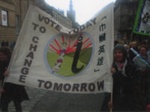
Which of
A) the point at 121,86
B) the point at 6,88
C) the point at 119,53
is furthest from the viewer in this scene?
the point at 121,86

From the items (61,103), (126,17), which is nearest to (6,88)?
(61,103)

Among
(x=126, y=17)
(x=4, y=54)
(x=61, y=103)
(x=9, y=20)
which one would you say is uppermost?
(x=126, y=17)

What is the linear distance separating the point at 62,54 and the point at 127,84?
1.25 meters

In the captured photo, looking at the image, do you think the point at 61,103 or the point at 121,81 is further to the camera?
the point at 61,103

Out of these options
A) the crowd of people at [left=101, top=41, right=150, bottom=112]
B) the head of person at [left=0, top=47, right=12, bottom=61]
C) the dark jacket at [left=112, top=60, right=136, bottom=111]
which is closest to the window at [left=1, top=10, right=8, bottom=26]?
the crowd of people at [left=101, top=41, right=150, bottom=112]

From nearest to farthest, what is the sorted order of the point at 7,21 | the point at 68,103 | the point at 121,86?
the point at 121,86 < the point at 68,103 < the point at 7,21

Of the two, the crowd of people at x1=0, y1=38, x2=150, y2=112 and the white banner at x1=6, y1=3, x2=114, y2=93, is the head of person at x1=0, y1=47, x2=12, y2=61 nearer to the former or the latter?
the crowd of people at x1=0, y1=38, x2=150, y2=112

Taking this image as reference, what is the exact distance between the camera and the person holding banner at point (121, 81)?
→ 18.5 feet

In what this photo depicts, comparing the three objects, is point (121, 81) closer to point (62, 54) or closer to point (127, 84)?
point (127, 84)

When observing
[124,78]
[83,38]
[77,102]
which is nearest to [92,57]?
[83,38]

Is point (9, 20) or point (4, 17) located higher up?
point (4, 17)

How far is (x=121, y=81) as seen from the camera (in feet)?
19.1

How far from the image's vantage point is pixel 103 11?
5.46 metres

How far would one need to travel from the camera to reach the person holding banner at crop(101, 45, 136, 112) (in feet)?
18.5
